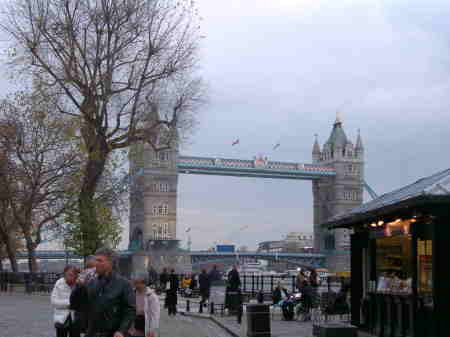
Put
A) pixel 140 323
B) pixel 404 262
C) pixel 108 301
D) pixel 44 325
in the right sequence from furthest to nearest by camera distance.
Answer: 1. pixel 44 325
2. pixel 404 262
3. pixel 140 323
4. pixel 108 301

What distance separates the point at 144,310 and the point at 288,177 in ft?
355

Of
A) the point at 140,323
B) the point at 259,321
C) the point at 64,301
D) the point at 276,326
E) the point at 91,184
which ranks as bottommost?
the point at 276,326

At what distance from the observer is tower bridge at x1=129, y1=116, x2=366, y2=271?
108250 millimetres

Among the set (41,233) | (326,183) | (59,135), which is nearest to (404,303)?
(59,135)

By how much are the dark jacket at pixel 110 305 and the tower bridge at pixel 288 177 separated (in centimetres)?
8150

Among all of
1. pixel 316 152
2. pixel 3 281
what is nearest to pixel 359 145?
pixel 316 152

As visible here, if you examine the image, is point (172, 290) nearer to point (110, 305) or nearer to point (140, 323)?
point (140, 323)

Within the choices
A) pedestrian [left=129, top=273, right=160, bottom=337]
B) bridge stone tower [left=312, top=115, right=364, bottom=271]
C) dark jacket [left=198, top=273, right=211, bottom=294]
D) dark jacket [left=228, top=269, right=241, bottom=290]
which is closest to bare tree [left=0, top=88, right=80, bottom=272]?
dark jacket [left=198, top=273, right=211, bottom=294]

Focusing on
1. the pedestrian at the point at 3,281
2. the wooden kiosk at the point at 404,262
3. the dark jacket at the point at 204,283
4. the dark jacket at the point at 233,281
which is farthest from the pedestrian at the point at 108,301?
the pedestrian at the point at 3,281

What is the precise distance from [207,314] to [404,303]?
1054cm

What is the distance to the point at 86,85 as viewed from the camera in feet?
98.7

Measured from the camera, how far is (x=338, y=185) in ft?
433

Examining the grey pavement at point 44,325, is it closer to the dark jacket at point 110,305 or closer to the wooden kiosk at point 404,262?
the wooden kiosk at point 404,262

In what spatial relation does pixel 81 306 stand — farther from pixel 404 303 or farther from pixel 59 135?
pixel 59 135
